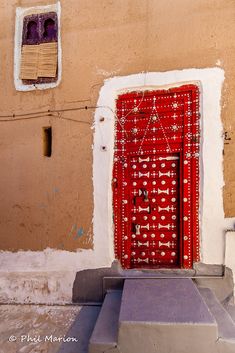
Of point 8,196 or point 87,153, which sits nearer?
point 87,153

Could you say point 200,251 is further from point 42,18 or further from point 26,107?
point 42,18

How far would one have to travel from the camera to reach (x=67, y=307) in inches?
154

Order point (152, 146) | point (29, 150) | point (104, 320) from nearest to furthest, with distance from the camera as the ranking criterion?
point (104, 320) → point (152, 146) → point (29, 150)

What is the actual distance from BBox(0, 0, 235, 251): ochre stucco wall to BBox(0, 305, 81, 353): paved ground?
0.80 m

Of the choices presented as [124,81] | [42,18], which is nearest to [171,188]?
[124,81]

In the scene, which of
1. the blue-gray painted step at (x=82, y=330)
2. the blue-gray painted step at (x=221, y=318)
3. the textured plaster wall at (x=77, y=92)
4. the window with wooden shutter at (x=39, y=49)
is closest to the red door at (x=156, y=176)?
the textured plaster wall at (x=77, y=92)

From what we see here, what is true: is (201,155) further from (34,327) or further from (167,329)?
(34,327)

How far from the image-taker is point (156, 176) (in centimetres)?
402

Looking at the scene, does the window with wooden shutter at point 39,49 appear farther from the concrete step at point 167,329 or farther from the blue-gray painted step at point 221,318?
the blue-gray painted step at point 221,318

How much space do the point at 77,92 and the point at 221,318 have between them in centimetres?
326

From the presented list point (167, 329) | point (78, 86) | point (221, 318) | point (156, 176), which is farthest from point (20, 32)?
point (221, 318)

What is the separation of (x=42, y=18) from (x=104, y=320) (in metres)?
4.16

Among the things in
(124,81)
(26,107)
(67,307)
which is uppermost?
(124,81)

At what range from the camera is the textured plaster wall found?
3.89 m
